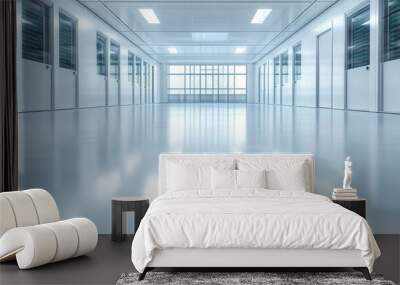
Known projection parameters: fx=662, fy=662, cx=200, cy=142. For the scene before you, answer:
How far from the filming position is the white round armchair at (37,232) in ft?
17.3

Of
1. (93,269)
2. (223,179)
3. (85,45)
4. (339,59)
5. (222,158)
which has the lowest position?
(93,269)

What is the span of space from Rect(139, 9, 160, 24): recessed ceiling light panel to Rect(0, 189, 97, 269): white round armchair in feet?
59.4

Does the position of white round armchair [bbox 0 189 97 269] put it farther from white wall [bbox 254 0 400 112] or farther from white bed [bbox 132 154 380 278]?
white wall [bbox 254 0 400 112]

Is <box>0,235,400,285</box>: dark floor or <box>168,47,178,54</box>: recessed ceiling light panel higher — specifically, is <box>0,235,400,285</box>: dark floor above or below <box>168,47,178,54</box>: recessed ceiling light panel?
below

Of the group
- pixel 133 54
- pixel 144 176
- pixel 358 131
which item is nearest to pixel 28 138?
pixel 144 176

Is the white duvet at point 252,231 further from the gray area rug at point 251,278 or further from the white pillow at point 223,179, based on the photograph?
the white pillow at point 223,179

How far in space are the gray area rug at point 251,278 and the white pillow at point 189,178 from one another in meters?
1.90

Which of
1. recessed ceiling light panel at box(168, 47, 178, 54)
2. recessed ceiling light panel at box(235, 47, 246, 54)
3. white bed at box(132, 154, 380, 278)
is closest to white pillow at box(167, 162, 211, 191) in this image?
white bed at box(132, 154, 380, 278)

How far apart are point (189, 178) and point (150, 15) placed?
1782cm

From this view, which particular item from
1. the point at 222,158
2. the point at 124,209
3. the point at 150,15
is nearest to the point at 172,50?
the point at 150,15

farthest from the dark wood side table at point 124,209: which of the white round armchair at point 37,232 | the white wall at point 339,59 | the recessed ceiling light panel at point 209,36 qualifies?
the recessed ceiling light panel at point 209,36

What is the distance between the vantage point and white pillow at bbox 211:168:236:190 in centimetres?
682

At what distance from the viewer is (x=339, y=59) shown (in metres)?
24.1

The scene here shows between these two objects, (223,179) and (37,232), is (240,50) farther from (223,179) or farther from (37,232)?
(37,232)
